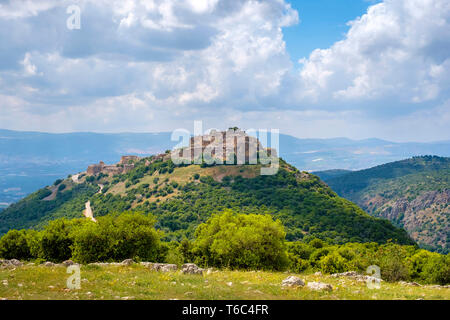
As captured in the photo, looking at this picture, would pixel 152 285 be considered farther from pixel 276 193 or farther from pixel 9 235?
pixel 276 193

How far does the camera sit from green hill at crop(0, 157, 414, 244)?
9375 centimetres

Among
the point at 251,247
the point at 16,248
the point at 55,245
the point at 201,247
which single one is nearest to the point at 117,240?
the point at 55,245

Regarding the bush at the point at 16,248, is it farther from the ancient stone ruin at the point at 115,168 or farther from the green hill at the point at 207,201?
the ancient stone ruin at the point at 115,168

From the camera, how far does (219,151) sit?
146m

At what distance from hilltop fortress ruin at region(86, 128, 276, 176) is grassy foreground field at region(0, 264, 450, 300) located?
11314cm

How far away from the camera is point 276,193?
11344cm

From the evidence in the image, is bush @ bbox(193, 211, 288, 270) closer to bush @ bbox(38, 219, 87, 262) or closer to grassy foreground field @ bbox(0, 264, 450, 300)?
grassy foreground field @ bbox(0, 264, 450, 300)

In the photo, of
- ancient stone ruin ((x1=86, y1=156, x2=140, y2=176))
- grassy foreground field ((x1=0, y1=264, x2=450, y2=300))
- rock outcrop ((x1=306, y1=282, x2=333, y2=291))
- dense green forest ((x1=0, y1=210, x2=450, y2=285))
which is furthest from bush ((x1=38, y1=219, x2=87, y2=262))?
ancient stone ruin ((x1=86, y1=156, x2=140, y2=176))

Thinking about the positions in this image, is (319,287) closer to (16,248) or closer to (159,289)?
(159,289)

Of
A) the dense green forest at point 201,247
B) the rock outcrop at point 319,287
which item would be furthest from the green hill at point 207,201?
the rock outcrop at point 319,287

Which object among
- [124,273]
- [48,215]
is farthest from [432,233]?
[124,273]

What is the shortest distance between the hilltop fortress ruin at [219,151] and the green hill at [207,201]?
17.7ft

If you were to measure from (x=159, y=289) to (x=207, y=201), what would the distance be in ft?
295
